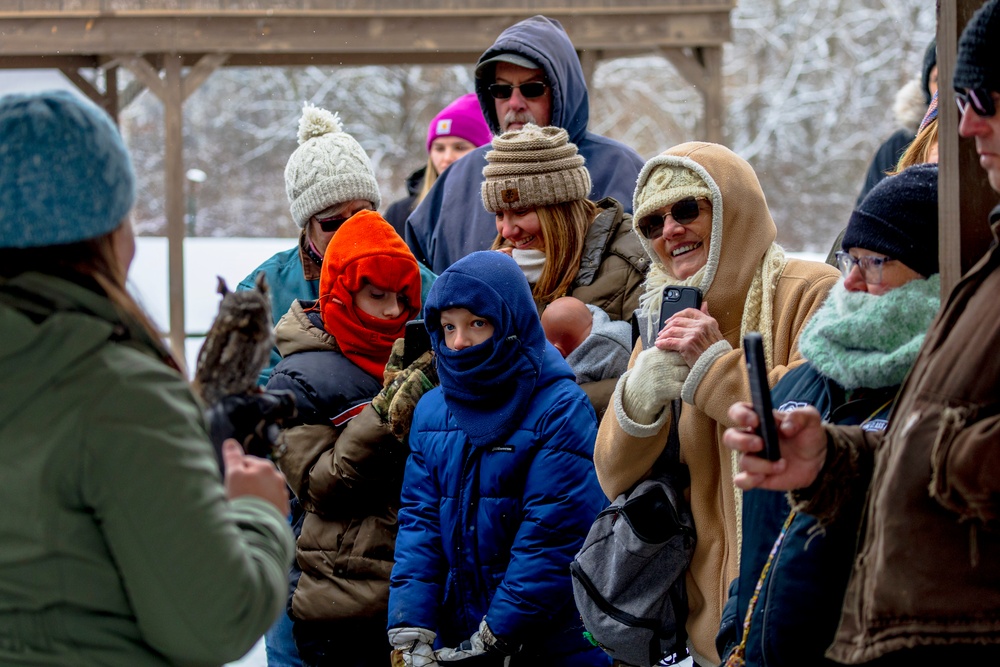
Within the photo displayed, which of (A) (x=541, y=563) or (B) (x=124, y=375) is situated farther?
(A) (x=541, y=563)

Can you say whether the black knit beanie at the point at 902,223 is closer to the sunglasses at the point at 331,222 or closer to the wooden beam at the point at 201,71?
the sunglasses at the point at 331,222

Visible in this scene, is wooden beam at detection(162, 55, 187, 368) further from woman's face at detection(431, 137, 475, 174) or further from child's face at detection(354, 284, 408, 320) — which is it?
child's face at detection(354, 284, 408, 320)

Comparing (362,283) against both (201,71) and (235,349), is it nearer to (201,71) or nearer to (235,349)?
(235,349)

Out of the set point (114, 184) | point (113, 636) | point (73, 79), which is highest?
point (73, 79)

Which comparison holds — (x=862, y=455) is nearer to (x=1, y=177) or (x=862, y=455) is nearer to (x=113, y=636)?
(x=113, y=636)

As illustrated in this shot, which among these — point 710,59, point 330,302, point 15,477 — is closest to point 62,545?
point 15,477

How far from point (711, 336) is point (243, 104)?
24.2 metres

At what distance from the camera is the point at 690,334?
2.83 meters

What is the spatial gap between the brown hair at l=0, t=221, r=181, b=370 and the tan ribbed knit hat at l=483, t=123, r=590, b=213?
210 cm

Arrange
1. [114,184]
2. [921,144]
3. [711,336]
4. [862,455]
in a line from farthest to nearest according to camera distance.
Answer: [921,144] < [711,336] < [862,455] < [114,184]

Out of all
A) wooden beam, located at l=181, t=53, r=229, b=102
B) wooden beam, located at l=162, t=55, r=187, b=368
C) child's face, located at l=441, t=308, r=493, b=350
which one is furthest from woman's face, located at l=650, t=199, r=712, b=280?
wooden beam, located at l=181, t=53, r=229, b=102

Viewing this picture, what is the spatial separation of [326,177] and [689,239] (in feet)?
5.26

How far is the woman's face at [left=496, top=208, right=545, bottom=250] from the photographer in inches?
152

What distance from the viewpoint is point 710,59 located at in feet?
36.2
